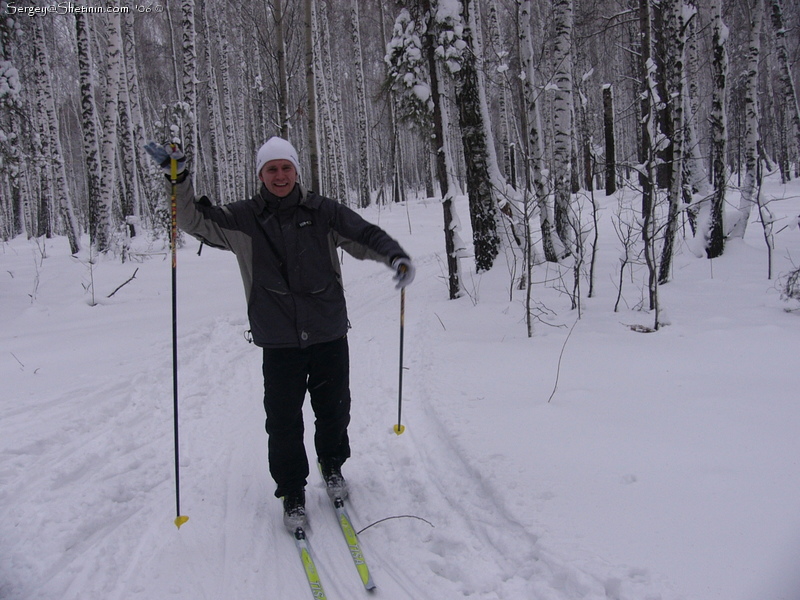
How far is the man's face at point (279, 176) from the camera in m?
3.02

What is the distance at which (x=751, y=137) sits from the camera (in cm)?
915

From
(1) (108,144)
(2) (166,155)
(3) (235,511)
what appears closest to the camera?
(2) (166,155)

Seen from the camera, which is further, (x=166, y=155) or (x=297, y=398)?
(x=297, y=398)

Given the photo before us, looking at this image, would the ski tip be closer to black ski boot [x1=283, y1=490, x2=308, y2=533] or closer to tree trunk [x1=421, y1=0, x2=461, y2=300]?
black ski boot [x1=283, y1=490, x2=308, y2=533]

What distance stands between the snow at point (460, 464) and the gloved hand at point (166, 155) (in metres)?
2.09

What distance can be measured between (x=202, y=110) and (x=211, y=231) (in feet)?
125

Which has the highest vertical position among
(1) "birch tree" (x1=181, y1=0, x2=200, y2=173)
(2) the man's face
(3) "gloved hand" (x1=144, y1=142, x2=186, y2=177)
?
(1) "birch tree" (x1=181, y1=0, x2=200, y2=173)

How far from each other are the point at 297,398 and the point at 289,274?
755 mm

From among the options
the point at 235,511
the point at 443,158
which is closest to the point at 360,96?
the point at 443,158

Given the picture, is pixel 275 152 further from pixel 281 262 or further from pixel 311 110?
pixel 311 110

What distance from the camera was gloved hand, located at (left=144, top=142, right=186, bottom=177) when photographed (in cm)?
284

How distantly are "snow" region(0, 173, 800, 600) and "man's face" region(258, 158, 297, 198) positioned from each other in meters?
2.00

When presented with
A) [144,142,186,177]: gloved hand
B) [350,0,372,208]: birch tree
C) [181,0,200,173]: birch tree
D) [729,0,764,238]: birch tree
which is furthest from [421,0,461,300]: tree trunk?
[350,0,372,208]: birch tree

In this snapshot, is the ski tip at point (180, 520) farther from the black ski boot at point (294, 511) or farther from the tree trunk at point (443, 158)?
the tree trunk at point (443, 158)
